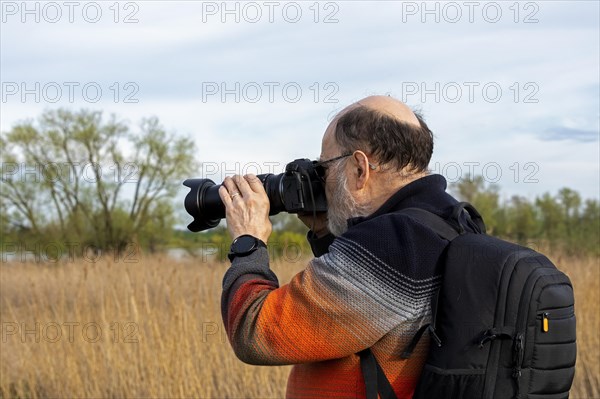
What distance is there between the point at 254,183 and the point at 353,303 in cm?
48

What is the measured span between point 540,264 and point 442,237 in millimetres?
218

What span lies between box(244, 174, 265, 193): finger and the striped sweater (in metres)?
0.32

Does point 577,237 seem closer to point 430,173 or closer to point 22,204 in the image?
point 22,204

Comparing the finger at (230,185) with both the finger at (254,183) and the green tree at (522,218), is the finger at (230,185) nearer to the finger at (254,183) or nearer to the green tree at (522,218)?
the finger at (254,183)

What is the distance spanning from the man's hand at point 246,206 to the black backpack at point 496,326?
19.0 inches

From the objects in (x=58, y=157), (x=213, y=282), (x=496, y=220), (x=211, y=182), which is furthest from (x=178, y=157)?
(x=211, y=182)

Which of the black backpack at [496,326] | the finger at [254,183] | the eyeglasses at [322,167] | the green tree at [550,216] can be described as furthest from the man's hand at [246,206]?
the green tree at [550,216]

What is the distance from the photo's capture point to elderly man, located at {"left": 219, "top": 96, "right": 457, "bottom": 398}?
67.0 inches

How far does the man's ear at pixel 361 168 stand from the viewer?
1.88 metres

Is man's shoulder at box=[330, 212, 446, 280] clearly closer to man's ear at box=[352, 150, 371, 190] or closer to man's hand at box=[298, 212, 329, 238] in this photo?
man's ear at box=[352, 150, 371, 190]

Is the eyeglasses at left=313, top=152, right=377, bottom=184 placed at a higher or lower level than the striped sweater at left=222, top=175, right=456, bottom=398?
higher

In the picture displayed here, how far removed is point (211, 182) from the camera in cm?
219

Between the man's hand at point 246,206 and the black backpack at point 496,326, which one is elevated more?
the man's hand at point 246,206

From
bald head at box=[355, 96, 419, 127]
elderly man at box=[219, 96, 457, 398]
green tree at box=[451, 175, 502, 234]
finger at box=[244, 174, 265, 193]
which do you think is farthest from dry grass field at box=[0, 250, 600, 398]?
green tree at box=[451, 175, 502, 234]
